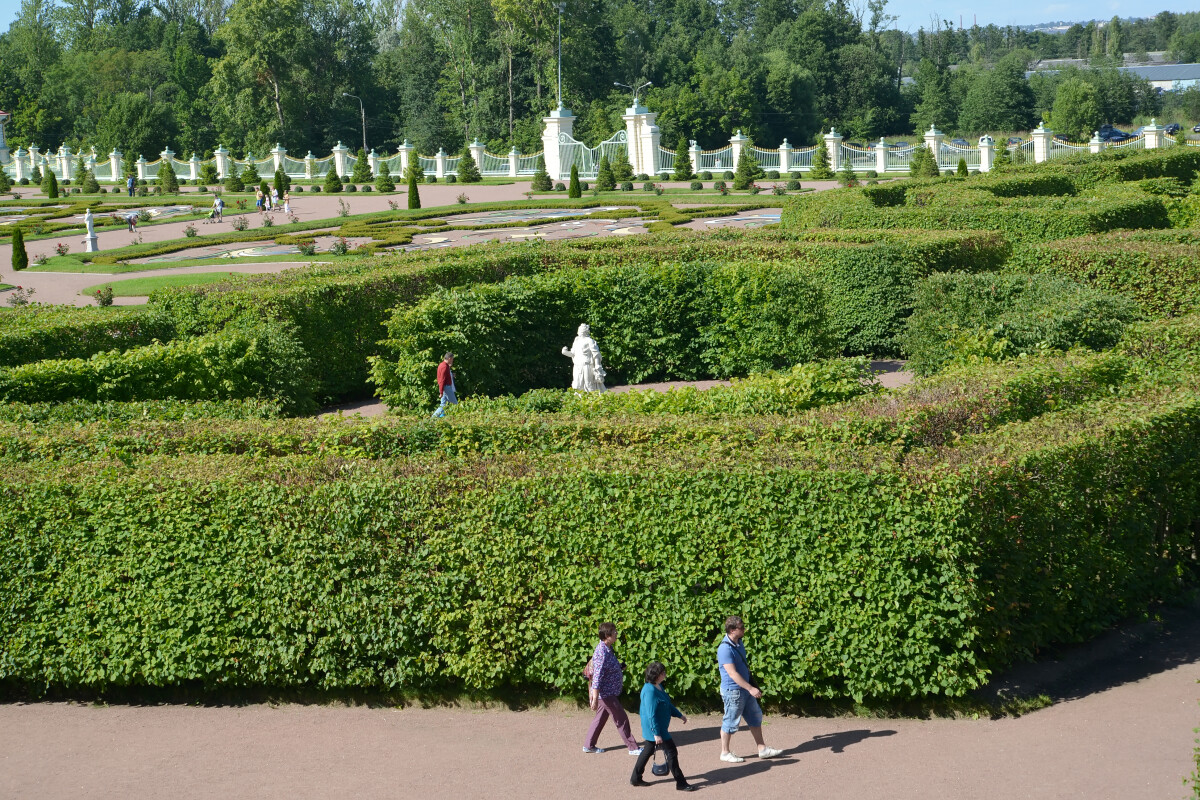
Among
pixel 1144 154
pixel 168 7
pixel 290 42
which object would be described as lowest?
pixel 1144 154

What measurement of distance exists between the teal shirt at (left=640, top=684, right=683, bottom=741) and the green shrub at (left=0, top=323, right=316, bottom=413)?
890 cm

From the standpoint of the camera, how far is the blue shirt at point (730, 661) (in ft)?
25.0

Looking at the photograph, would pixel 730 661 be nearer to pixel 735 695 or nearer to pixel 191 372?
pixel 735 695

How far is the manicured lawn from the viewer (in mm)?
26547

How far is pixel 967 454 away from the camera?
8703mm

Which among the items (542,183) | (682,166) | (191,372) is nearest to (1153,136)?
(682,166)

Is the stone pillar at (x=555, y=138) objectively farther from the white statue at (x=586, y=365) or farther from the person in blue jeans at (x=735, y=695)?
the person in blue jeans at (x=735, y=695)

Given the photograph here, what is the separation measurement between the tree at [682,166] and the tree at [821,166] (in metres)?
5.39

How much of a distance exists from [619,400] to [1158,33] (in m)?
193

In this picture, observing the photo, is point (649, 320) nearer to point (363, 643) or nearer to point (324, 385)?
point (324, 385)

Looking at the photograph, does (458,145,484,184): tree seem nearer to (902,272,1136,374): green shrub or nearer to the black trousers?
(902,272,1136,374): green shrub

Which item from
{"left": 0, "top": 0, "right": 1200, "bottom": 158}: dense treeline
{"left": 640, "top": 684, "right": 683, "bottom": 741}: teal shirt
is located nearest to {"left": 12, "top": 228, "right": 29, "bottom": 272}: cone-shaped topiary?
{"left": 640, "top": 684, "right": 683, "bottom": 741}: teal shirt

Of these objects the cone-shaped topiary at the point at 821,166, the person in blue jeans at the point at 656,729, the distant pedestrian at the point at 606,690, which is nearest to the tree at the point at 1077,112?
the cone-shaped topiary at the point at 821,166

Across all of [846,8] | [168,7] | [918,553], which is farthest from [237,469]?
[168,7]
